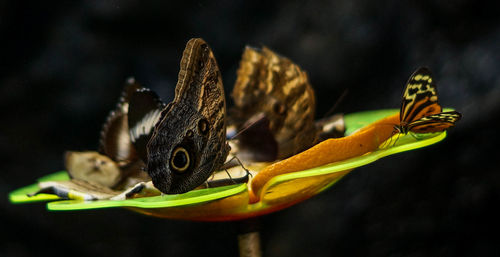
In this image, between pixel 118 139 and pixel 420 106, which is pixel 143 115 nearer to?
pixel 118 139

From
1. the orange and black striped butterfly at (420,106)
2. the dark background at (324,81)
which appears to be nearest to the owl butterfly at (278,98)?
the orange and black striped butterfly at (420,106)

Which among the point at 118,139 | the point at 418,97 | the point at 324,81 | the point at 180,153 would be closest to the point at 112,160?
the point at 118,139

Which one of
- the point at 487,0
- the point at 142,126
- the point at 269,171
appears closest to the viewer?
the point at 269,171

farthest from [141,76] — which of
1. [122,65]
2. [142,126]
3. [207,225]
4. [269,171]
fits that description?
[269,171]

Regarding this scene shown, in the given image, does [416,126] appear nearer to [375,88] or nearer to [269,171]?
[269,171]

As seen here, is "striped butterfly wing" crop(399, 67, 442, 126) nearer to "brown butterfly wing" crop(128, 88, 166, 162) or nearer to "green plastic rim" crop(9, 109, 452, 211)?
"green plastic rim" crop(9, 109, 452, 211)
